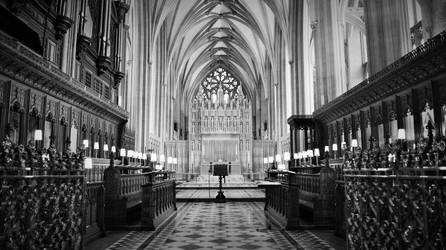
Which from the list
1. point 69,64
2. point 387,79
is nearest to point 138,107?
point 69,64

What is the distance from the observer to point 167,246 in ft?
20.4

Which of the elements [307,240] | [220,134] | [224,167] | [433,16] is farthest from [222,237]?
[220,134]

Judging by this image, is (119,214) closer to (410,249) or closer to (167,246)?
(167,246)

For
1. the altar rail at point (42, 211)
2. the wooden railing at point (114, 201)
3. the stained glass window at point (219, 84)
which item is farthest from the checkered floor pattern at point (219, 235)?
the stained glass window at point (219, 84)

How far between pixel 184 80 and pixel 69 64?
32.0 meters

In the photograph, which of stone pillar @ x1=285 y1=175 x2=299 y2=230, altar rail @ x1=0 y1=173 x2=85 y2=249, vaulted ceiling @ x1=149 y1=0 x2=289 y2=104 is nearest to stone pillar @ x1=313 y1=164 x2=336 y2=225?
stone pillar @ x1=285 y1=175 x2=299 y2=230

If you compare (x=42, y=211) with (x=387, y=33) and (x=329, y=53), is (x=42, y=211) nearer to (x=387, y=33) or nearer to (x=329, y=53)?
(x=387, y=33)

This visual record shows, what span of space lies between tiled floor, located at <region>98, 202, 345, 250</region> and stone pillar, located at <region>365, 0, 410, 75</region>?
6259mm

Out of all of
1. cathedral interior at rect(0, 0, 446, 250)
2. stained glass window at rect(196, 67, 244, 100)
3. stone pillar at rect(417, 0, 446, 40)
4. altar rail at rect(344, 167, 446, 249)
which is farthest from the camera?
stained glass window at rect(196, 67, 244, 100)

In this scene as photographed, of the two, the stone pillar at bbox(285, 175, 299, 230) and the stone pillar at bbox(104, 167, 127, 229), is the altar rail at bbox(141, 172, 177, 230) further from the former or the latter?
Answer: the stone pillar at bbox(285, 175, 299, 230)

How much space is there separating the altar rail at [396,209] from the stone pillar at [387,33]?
311 inches

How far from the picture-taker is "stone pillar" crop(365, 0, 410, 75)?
10880 mm

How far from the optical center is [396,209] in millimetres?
3350

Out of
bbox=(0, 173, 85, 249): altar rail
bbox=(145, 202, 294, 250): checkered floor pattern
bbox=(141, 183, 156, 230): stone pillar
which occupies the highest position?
bbox=(0, 173, 85, 249): altar rail
